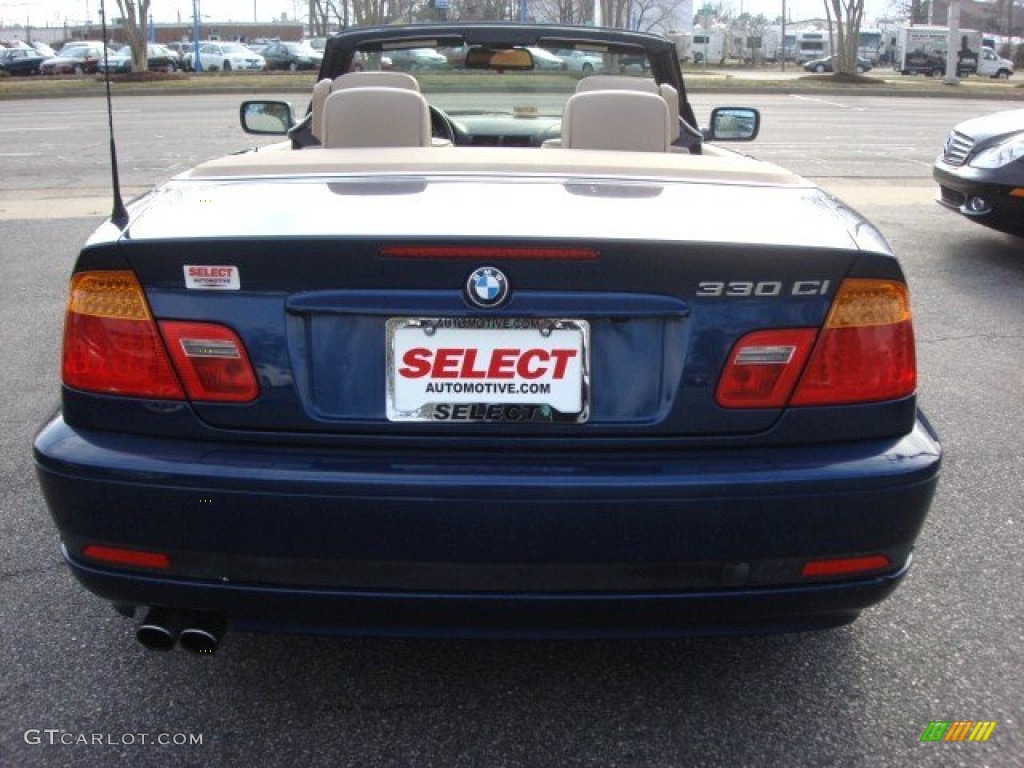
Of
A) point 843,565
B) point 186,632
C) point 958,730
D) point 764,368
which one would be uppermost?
point 764,368

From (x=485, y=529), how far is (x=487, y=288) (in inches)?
18.4

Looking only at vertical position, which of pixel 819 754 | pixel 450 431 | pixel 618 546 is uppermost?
pixel 450 431

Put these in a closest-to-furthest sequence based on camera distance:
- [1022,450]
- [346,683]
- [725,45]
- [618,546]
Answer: [618,546], [346,683], [1022,450], [725,45]

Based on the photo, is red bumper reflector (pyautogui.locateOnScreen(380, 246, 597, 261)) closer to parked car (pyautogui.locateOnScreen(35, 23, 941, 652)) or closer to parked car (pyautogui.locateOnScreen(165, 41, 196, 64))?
parked car (pyautogui.locateOnScreen(35, 23, 941, 652))

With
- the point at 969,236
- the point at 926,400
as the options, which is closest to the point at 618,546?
the point at 926,400

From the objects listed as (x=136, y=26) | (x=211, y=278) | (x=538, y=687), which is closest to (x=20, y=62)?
(x=136, y=26)

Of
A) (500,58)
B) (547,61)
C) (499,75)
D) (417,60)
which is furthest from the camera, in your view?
(547,61)

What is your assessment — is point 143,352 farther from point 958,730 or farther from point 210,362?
point 958,730

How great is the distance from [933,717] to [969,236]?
22.8 feet

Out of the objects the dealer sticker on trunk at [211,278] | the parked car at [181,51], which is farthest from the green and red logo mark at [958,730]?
the parked car at [181,51]

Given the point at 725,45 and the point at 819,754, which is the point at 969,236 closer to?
the point at 819,754

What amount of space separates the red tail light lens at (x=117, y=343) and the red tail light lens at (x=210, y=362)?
0.03m

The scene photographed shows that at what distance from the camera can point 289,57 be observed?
44594 millimetres

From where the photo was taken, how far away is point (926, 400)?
4879mm
